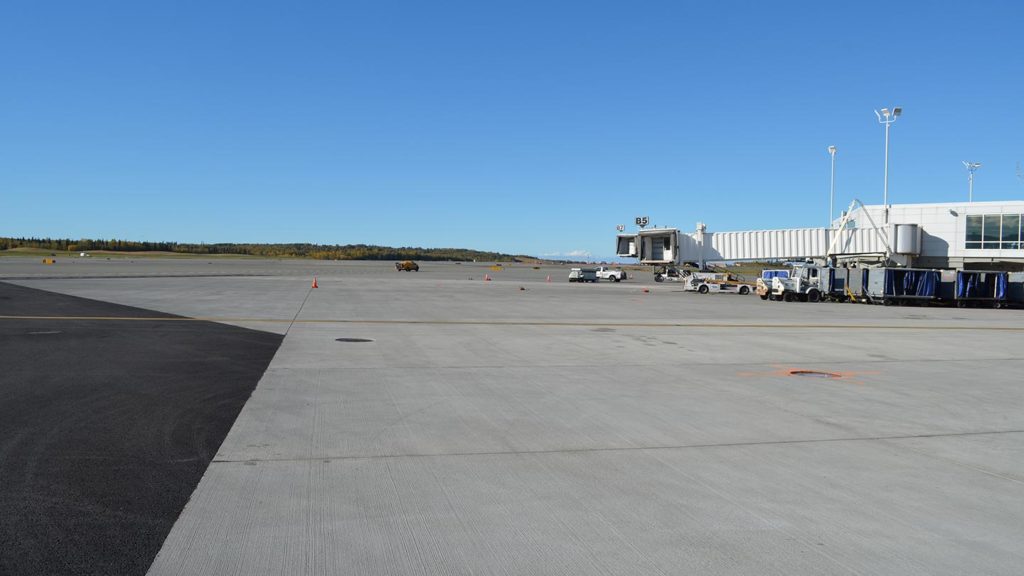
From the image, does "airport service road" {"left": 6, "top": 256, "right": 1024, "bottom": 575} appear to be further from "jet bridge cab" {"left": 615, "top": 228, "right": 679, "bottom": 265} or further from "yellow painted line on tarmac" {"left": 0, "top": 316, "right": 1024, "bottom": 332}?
"jet bridge cab" {"left": 615, "top": 228, "right": 679, "bottom": 265}

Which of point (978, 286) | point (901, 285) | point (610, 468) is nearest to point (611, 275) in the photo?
point (901, 285)

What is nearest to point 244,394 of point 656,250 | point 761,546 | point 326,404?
point 326,404

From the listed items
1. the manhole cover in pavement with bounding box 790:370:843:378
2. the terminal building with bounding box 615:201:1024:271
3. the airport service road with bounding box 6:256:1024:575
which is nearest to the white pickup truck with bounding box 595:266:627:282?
the terminal building with bounding box 615:201:1024:271

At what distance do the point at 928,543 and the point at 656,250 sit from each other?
7213cm

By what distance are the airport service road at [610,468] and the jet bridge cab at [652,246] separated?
56.5 meters

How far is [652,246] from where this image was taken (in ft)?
252

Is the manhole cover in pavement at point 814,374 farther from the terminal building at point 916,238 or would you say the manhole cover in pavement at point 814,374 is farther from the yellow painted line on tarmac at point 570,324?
the terminal building at point 916,238

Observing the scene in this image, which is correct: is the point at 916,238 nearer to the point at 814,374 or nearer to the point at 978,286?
the point at 978,286

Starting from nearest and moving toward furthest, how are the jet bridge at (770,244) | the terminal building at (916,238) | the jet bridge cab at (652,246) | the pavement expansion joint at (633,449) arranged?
the pavement expansion joint at (633,449) → the terminal building at (916,238) → the jet bridge at (770,244) → the jet bridge cab at (652,246)

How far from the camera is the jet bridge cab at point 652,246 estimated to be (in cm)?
7231

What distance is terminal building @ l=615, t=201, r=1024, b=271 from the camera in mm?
49875

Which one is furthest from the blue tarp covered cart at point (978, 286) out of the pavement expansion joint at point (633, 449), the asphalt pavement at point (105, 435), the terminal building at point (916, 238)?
the asphalt pavement at point (105, 435)

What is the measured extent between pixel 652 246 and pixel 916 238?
92.2 ft

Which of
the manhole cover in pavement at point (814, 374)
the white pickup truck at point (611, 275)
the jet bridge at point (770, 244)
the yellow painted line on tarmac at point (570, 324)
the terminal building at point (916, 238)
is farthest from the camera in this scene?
the white pickup truck at point (611, 275)
